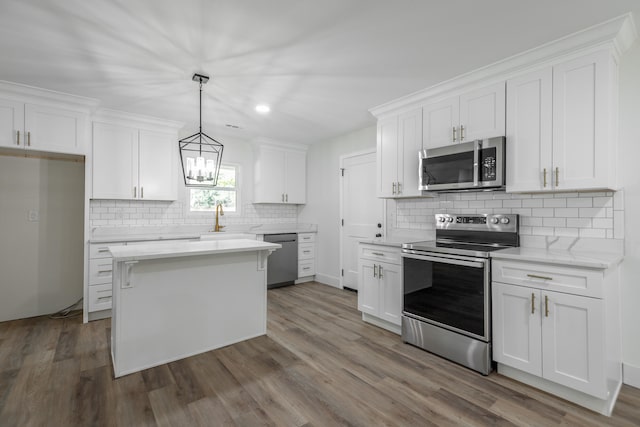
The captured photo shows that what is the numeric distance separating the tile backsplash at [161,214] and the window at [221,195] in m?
0.10

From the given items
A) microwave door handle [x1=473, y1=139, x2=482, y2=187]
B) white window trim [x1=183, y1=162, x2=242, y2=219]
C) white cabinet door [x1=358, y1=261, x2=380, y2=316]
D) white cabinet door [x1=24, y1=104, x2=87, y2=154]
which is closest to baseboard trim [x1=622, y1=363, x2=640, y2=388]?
microwave door handle [x1=473, y1=139, x2=482, y2=187]

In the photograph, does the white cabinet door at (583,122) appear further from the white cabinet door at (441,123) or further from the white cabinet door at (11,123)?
the white cabinet door at (11,123)

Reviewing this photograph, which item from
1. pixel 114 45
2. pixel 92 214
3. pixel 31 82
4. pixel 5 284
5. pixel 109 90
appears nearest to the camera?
pixel 114 45

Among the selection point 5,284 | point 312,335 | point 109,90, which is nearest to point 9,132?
point 109,90

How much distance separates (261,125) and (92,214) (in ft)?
8.16

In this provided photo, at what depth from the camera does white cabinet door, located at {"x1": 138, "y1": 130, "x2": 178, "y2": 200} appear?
13.3 feet

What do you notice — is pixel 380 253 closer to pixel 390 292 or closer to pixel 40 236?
pixel 390 292

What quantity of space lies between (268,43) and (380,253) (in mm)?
2176

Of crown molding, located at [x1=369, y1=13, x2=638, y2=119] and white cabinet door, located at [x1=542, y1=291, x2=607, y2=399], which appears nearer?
white cabinet door, located at [x1=542, y1=291, x2=607, y2=399]

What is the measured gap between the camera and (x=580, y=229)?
2.38 m

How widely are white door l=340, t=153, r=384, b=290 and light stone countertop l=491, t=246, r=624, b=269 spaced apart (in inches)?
81.9

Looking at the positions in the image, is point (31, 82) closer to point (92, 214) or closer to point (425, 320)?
point (92, 214)

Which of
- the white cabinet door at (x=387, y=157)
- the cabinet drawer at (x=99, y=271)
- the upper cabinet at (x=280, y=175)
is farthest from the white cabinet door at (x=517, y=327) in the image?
the cabinet drawer at (x=99, y=271)

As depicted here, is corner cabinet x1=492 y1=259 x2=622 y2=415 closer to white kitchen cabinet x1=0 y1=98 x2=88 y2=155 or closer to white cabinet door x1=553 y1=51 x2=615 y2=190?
white cabinet door x1=553 y1=51 x2=615 y2=190
